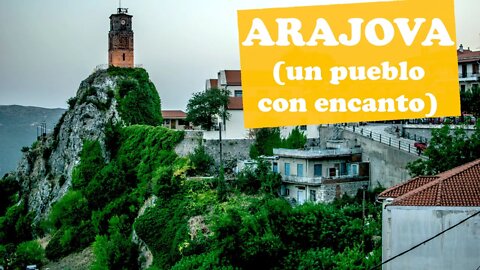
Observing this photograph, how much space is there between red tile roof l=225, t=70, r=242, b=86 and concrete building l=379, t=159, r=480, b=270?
104ft

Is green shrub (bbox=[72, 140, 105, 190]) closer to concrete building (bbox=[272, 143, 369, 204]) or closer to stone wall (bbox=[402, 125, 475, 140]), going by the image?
concrete building (bbox=[272, 143, 369, 204])

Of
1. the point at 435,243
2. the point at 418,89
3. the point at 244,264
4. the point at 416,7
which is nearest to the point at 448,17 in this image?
the point at 416,7

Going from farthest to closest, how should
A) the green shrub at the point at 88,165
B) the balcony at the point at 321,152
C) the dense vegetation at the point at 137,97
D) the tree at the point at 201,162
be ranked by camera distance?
the dense vegetation at the point at 137,97, the green shrub at the point at 88,165, the tree at the point at 201,162, the balcony at the point at 321,152

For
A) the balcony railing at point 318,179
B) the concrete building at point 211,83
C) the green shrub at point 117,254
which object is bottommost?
the green shrub at point 117,254

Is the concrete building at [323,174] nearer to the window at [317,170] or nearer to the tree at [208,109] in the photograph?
the window at [317,170]

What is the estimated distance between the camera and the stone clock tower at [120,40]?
48125 mm

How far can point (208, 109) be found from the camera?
3778 centimetres

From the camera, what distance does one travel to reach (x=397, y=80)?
1259 centimetres

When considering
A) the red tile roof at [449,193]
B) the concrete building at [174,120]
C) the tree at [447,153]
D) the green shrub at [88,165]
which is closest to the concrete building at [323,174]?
the tree at [447,153]

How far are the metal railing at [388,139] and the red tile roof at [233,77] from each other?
12.1m

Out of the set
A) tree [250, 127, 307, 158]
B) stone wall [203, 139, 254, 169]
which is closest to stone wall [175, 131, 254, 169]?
stone wall [203, 139, 254, 169]

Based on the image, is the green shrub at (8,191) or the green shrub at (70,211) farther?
the green shrub at (8,191)

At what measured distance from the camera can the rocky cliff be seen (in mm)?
41750

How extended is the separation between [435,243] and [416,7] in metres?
4.25
